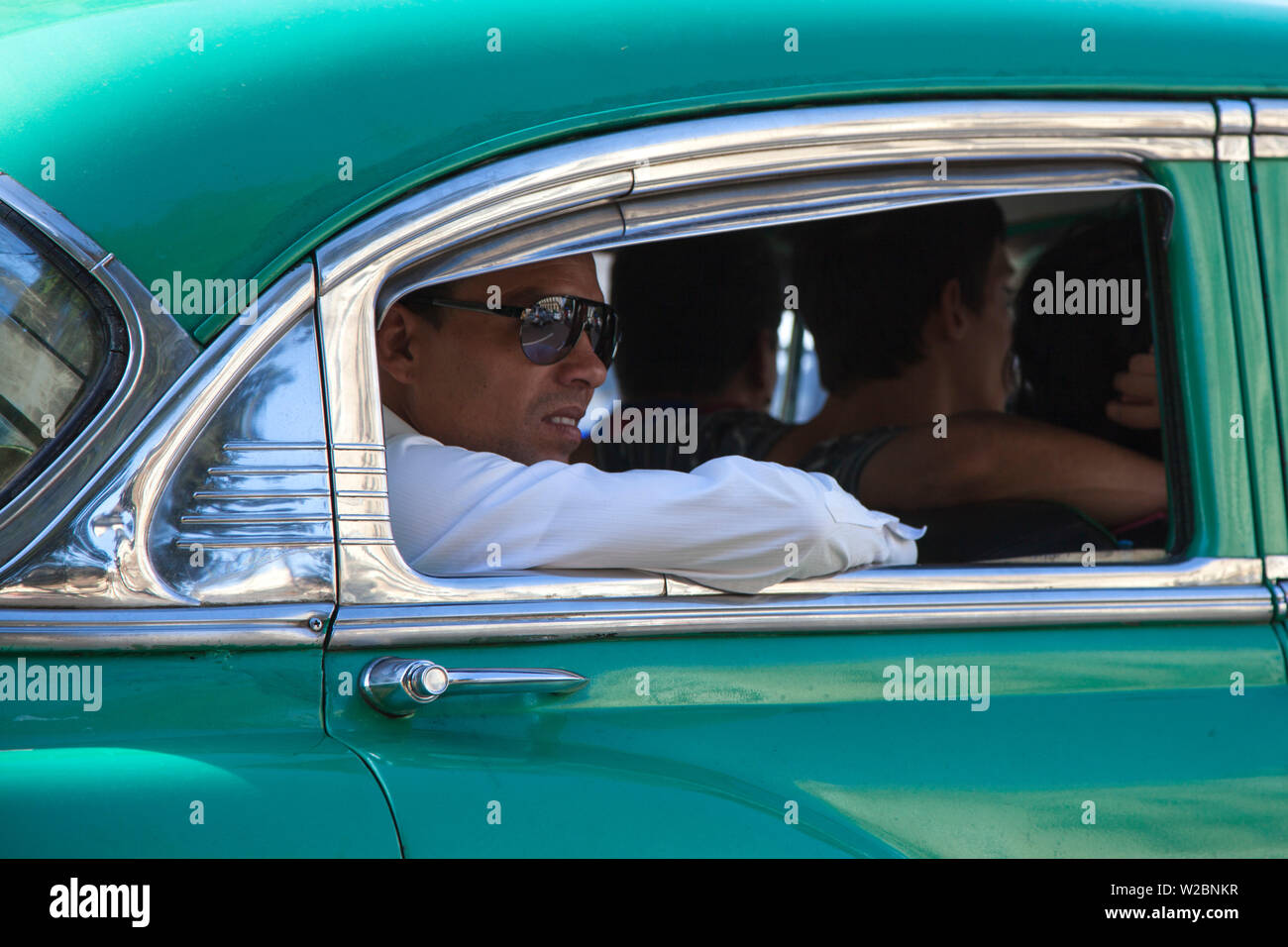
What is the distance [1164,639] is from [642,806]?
2.34ft

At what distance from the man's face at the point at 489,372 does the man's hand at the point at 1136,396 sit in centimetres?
94

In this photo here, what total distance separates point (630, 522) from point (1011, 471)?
0.87 metres

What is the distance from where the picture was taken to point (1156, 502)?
200 centimetres

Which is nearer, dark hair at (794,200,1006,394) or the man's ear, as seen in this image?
the man's ear

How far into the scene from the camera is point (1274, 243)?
1.64m

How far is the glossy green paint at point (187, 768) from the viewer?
118 cm

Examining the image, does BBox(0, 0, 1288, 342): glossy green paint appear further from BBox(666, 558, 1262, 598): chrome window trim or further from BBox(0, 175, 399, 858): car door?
BBox(666, 558, 1262, 598): chrome window trim

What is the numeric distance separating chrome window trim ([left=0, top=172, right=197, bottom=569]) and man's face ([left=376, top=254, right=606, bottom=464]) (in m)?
0.46

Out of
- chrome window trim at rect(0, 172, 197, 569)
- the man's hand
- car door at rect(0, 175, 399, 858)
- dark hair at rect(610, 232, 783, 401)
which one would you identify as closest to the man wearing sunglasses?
car door at rect(0, 175, 399, 858)

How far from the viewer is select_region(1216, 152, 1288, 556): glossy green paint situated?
162 cm

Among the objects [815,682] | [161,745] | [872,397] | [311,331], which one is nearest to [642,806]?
[815,682]

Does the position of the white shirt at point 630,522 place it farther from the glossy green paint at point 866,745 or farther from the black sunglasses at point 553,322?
the black sunglasses at point 553,322

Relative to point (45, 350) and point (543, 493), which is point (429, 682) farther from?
point (45, 350)

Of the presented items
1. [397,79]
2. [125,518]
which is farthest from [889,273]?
[125,518]
